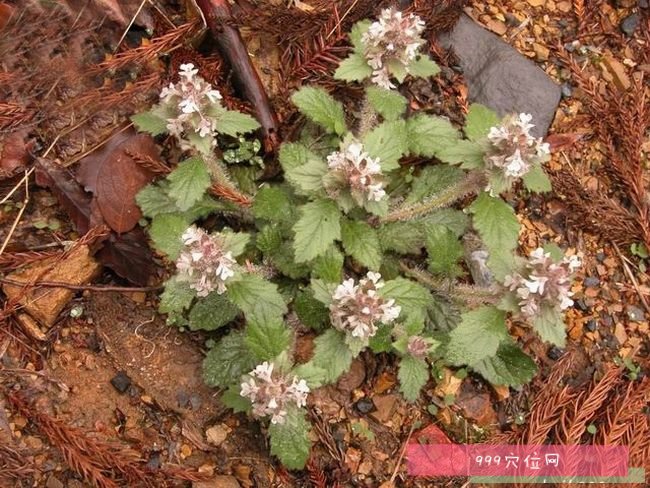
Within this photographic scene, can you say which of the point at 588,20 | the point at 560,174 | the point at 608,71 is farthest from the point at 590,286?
the point at 588,20

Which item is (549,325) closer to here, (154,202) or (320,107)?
(320,107)

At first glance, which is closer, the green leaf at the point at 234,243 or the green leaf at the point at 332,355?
the green leaf at the point at 234,243

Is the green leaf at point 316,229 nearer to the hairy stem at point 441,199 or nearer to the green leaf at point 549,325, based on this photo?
the hairy stem at point 441,199

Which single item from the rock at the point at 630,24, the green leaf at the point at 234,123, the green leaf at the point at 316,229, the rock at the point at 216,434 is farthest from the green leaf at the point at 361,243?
the rock at the point at 630,24

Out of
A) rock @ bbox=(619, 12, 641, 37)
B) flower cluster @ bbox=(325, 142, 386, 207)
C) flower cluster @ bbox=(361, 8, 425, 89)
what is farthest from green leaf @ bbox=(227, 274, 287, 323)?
rock @ bbox=(619, 12, 641, 37)

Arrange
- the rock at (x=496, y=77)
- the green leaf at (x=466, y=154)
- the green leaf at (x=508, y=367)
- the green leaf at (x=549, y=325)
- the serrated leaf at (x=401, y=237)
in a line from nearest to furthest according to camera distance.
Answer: the green leaf at (x=549, y=325), the green leaf at (x=466, y=154), the green leaf at (x=508, y=367), the serrated leaf at (x=401, y=237), the rock at (x=496, y=77)

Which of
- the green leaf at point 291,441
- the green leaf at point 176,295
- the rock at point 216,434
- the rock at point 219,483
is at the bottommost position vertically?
the rock at point 219,483

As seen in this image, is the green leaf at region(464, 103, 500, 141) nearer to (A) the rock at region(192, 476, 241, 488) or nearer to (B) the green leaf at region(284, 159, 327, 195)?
(B) the green leaf at region(284, 159, 327, 195)
